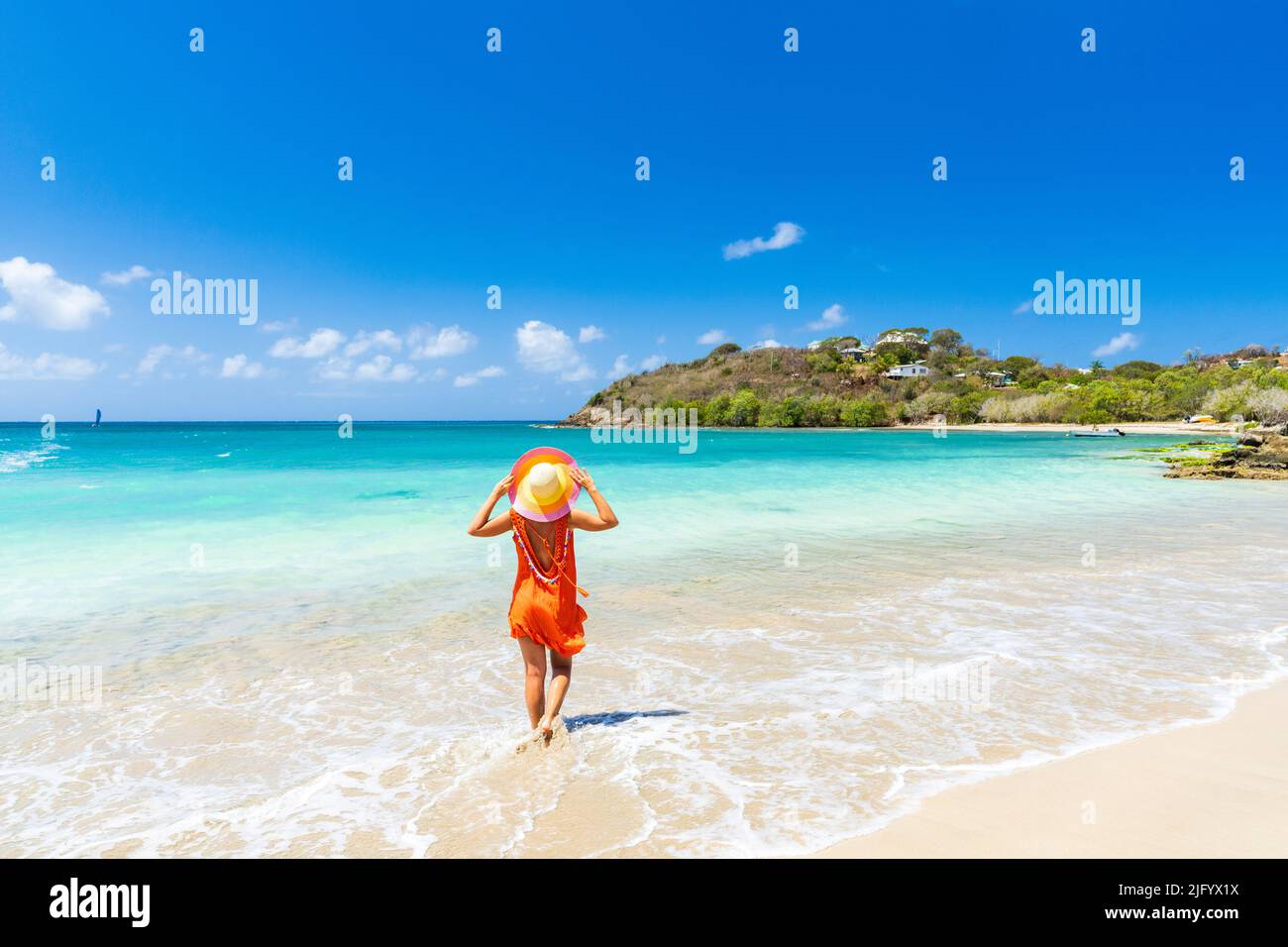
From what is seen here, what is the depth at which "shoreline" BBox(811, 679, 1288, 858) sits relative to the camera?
3316 millimetres

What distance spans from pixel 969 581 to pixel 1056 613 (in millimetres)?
1910

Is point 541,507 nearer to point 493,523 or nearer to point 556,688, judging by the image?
point 493,523

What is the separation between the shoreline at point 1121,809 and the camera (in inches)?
131

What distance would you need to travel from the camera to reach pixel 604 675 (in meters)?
6.20

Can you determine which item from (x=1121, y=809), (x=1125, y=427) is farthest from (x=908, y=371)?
(x=1121, y=809)

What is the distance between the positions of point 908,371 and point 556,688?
581 feet

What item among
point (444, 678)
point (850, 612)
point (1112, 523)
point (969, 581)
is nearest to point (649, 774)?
point (444, 678)

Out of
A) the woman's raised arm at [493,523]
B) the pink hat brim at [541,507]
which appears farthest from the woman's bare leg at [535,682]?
the pink hat brim at [541,507]

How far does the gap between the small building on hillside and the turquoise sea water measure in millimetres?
160712

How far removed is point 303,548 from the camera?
13.1 m

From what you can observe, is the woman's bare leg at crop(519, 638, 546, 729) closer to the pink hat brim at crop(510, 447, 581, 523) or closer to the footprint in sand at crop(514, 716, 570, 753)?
the footprint in sand at crop(514, 716, 570, 753)

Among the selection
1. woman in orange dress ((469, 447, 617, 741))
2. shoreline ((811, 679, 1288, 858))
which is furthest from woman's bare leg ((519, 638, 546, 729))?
shoreline ((811, 679, 1288, 858))

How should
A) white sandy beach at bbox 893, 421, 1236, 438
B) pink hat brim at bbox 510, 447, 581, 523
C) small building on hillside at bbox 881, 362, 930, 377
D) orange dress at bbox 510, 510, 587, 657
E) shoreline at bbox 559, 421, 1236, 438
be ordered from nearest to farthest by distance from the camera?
pink hat brim at bbox 510, 447, 581, 523, orange dress at bbox 510, 510, 587, 657, white sandy beach at bbox 893, 421, 1236, 438, shoreline at bbox 559, 421, 1236, 438, small building on hillside at bbox 881, 362, 930, 377

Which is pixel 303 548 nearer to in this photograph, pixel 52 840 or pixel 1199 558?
pixel 52 840
